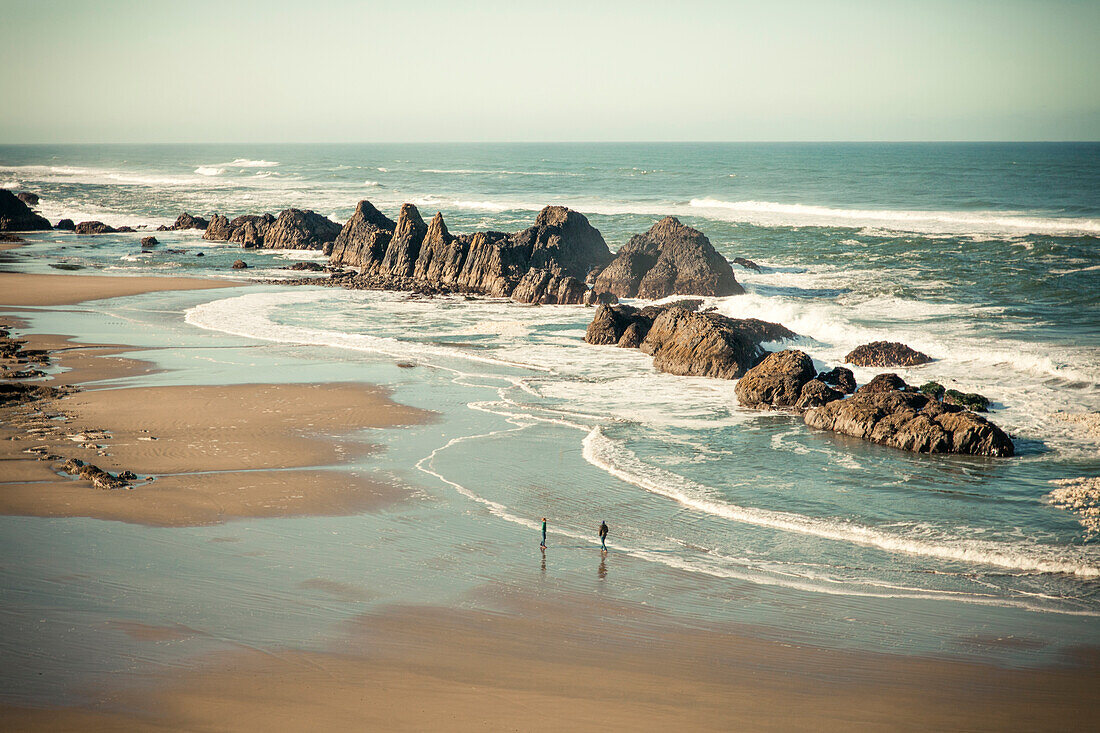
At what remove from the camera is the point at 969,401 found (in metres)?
20.3

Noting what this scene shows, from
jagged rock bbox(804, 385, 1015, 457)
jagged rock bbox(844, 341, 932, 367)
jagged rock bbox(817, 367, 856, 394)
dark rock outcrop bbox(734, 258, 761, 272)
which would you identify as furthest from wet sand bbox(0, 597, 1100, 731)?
dark rock outcrop bbox(734, 258, 761, 272)

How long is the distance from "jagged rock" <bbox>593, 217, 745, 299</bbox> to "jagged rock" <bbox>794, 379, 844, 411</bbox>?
14988 millimetres

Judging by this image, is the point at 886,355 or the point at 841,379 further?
the point at 886,355

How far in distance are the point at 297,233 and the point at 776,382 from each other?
42.0 metres

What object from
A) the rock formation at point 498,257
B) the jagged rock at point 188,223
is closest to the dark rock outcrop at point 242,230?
the jagged rock at point 188,223

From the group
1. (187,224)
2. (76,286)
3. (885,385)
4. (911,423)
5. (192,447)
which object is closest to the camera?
(192,447)

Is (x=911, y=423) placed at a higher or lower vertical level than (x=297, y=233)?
lower

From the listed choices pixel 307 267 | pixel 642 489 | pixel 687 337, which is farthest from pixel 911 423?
pixel 307 267

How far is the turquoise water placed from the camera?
11.4 metres

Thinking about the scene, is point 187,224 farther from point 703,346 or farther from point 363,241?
point 703,346

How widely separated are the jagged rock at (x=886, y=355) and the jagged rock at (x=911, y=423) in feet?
17.5

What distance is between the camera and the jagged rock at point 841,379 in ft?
71.7

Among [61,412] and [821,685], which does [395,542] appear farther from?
[61,412]

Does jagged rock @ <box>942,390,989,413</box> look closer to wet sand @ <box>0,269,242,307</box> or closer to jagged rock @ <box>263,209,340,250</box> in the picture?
wet sand @ <box>0,269,242,307</box>
